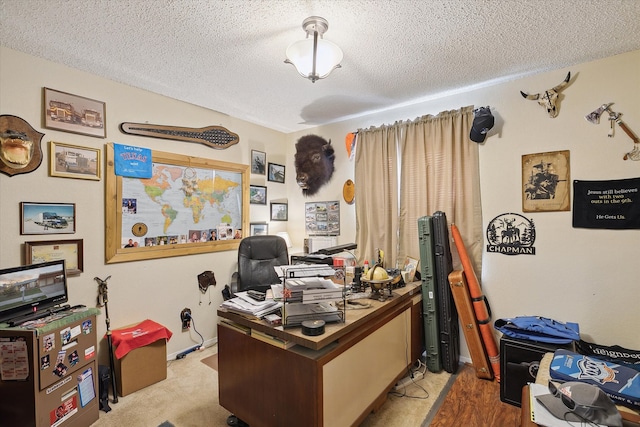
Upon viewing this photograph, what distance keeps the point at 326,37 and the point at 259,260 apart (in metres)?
2.08

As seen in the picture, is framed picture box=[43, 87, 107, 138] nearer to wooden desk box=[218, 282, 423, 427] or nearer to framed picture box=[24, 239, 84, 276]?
framed picture box=[24, 239, 84, 276]

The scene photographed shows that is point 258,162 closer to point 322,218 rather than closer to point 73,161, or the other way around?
→ point 322,218

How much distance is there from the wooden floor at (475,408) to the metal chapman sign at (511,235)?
3.64 ft

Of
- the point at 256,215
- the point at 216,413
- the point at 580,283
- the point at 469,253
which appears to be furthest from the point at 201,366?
the point at 580,283

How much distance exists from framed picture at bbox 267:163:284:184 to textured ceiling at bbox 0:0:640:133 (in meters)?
1.26

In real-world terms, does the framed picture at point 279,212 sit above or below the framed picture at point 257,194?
below

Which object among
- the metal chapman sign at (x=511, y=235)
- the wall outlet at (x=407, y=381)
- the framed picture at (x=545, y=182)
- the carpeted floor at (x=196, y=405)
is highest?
the framed picture at (x=545, y=182)

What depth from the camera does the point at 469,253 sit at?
2691 millimetres

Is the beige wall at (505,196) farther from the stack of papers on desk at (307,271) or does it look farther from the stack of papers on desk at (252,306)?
the stack of papers on desk at (307,271)

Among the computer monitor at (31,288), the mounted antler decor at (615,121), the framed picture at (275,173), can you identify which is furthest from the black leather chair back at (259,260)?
the mounted antler decor at (615,121)

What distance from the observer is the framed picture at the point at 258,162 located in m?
3.66

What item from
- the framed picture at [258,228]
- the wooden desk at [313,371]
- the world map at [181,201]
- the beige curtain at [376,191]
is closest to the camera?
the wooden desk at [313,371]

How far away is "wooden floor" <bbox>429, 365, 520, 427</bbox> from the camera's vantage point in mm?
1936

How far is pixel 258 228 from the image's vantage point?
12.2ft
